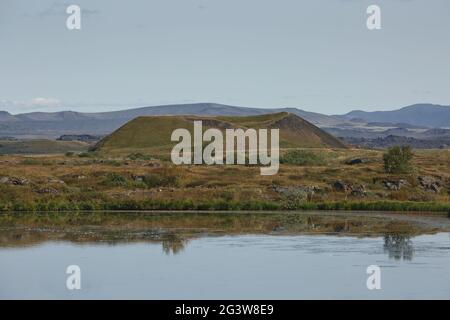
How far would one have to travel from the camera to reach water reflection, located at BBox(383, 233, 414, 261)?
23.9 m

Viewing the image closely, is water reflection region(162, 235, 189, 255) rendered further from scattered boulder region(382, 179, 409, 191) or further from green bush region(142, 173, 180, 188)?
scattered boulder region(382, 179, 409, 191)

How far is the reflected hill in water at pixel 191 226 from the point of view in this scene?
27734mm

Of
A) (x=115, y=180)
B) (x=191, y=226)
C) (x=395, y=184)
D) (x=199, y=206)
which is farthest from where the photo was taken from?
(x=115, y=180)

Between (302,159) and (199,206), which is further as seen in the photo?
(302,159)

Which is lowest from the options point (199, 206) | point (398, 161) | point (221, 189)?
point (199, 206)

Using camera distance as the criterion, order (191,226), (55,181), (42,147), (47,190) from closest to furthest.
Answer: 1. (191,226)
2. (47,190)
3. (55,181)
4. (42,147)

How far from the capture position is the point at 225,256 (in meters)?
24.1

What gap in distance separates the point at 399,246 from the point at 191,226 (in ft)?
27.4

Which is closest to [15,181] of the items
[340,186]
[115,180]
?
[115,180]

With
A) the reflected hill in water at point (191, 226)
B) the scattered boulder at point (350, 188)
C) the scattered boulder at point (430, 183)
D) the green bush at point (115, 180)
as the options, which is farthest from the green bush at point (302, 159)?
the reflected hill in water at point (191, 226)

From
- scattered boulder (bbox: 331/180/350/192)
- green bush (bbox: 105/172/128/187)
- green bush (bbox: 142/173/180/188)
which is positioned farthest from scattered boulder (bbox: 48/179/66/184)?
scattered boulder (bbox: 331/180/350/192)

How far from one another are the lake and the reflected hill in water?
34 millimetres

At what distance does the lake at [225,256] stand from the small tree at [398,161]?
15.6 metres

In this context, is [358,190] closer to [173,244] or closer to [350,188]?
[350,188]
